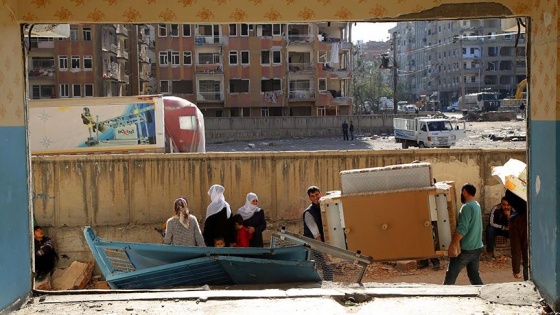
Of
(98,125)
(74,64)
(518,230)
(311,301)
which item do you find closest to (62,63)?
(74,64)

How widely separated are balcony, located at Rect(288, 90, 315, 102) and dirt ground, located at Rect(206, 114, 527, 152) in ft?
18.2

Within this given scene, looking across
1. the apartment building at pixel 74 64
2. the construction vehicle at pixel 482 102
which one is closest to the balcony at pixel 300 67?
the apartment building at pixel 74 64

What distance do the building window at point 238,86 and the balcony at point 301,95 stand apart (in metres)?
3.44

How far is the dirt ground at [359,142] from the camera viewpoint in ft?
130

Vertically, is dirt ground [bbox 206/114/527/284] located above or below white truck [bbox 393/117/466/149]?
below

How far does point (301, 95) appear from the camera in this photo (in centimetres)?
5403

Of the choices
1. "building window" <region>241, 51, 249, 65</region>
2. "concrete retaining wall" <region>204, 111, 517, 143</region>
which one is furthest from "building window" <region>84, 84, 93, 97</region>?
"building window" <region>241, 51, 249, 65</region>

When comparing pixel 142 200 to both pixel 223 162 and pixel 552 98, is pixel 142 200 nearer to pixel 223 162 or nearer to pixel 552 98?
pixel 223 162

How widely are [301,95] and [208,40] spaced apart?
8350mm

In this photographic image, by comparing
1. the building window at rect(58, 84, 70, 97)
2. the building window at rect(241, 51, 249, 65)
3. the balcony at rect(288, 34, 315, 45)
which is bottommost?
the building window at rect(58, 84, 70, 97)

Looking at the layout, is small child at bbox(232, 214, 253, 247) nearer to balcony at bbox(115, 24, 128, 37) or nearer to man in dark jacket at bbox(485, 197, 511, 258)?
man in dark jacket at bbox(485, 197, 511, 258)

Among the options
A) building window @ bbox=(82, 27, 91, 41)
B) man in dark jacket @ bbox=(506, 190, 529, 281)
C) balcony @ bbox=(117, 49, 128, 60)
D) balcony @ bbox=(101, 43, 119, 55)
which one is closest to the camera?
man in dark jacket @ bbox=(506, 190, 529, 281)

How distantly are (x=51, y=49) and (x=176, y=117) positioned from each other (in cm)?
2789

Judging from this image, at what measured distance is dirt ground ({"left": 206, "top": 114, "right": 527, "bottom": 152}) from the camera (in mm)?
39541
